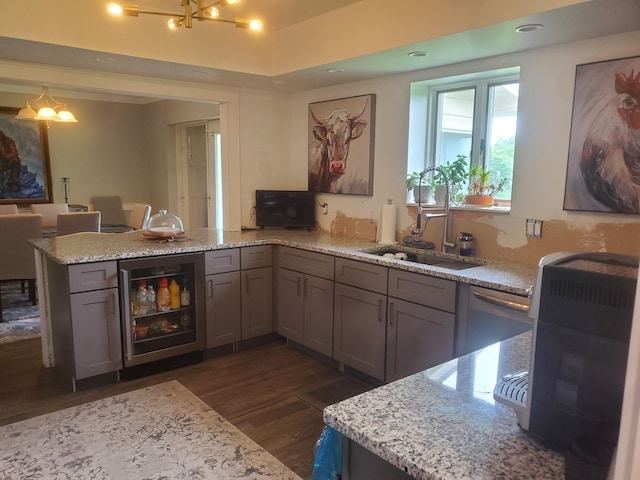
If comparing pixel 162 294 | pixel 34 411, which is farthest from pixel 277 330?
pixel 34 411

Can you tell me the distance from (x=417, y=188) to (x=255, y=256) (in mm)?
1357

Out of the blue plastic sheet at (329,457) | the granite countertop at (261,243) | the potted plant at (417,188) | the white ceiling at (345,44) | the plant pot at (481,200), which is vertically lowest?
the blue plastic sheet at (329,457)

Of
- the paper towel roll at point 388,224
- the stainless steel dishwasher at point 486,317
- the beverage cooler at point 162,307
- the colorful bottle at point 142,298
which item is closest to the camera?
the stainless steel dishwasher at point 486,317

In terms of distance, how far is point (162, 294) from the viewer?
341 centimetres

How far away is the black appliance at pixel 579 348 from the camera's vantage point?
851 millimetres

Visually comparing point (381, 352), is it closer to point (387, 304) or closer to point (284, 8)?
point (387, 304)

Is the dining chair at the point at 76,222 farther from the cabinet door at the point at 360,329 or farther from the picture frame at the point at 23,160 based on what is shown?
the cabinet door at the point at 360,329

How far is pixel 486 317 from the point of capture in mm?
2533

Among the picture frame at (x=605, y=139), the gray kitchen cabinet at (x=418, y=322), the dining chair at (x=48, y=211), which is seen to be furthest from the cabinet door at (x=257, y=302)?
the dining chair at (x=48, y=211)

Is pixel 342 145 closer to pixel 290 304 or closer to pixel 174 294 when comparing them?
pixel 290 304

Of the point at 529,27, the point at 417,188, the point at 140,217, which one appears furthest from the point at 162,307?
the point at 140,217

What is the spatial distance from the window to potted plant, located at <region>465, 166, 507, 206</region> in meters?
0.03

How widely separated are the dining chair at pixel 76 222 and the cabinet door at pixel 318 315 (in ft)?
8.91

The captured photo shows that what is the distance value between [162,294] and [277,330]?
39.6 inches
